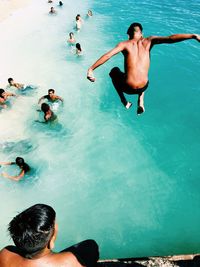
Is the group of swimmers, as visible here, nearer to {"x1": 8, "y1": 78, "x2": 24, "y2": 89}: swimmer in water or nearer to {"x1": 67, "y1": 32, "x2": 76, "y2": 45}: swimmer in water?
{"x1": 67, "y1": 32, "x2": 76, "y2": 45}: swimmer in water

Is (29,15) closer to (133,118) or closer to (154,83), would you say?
(154,83)

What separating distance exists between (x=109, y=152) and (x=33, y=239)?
29.9 ft

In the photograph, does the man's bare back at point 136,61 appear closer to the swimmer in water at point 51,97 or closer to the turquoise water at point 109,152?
the turquoise water at point 109,152

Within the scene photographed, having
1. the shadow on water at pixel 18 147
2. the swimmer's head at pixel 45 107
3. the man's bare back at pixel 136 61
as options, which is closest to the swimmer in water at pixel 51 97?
the swimmer's head at pixel 45 107

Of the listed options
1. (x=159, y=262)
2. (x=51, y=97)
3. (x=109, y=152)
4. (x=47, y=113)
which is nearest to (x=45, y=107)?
(x=47, y=113)

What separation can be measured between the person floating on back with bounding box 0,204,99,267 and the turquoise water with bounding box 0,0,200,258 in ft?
19.3

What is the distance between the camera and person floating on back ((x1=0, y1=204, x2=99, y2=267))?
8.08 feet

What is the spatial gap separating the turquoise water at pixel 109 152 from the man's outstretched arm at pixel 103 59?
579 centimetres

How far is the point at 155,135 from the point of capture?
1218 centimetres

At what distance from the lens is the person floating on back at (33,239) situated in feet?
8.08

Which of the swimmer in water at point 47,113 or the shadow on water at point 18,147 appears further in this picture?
the shadow on water at point 18,147

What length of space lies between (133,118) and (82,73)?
524 centimetres

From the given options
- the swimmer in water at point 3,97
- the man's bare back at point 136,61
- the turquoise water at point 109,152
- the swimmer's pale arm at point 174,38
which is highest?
the swimmer's pale arm at point 174,38

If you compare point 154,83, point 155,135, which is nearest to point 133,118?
point 155,135
